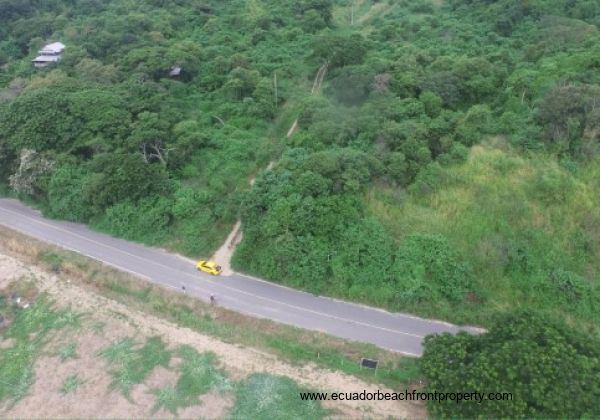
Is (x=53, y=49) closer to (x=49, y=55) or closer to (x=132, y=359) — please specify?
(x=49, y=55)

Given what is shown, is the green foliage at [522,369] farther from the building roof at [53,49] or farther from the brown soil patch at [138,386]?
the building roof at [53,49]

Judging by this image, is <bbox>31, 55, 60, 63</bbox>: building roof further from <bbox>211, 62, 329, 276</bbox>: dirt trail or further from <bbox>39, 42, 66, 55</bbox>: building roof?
<bbox>211, 62, 329, 276</bbox>: dirt trail

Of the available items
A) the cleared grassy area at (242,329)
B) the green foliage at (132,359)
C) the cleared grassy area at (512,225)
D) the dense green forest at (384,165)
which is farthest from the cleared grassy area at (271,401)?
the cleared grassy area at (512,225)

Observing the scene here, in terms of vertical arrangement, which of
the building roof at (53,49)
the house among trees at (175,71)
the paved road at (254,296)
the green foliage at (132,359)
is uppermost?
the building roof at (53,49)

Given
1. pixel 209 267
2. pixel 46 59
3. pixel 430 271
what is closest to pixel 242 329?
pixel 209 267

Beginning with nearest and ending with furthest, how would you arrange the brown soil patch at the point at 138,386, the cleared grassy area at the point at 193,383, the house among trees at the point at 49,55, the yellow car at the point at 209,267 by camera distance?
the brown soil patch at the point at 138,386 < the cleared grassy area at the point at 193,383 < the yellow car at the point at 209,267 < the house among trees at the point at 49,55

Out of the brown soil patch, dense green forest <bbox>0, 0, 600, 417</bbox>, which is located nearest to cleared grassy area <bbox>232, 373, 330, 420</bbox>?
the brown soil patch

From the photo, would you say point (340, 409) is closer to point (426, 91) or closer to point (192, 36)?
point (426, 91)
